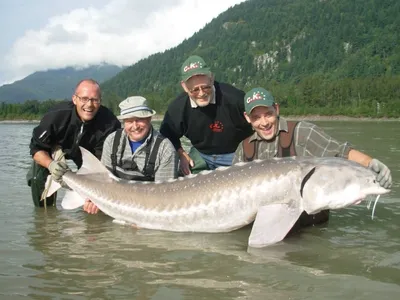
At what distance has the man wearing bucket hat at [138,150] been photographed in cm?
551

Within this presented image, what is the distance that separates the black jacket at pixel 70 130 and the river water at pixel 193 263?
48.1 inches

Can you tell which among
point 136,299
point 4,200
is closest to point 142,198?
point 136,299

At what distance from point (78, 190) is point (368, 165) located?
325 centimetres

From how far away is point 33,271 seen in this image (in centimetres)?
382

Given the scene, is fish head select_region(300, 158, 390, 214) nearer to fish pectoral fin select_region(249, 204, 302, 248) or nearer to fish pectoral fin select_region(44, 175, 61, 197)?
fish pectoral fin select_region(249, 204, 302, 248)

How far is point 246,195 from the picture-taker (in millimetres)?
4516

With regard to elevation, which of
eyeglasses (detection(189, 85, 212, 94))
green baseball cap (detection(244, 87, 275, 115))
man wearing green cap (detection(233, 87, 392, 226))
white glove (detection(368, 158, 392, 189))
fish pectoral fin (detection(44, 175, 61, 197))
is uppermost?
eyeglasses (detection(189, 85, 212, 94))

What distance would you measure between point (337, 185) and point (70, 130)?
12.3ft

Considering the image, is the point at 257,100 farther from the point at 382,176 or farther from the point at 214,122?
the point at 214,122

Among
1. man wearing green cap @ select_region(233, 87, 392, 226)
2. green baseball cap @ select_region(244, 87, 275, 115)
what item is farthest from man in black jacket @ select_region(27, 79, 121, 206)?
green baseball cap @ select_region(244, 87, 275, 115)

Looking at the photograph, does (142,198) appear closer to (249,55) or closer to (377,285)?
(377,285)

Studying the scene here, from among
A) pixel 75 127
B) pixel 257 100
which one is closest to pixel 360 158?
pixel 257 100

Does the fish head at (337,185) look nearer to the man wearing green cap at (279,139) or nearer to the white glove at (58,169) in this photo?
the man wearing green cap at (279,139)

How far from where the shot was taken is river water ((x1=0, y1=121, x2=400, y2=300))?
335 cm
